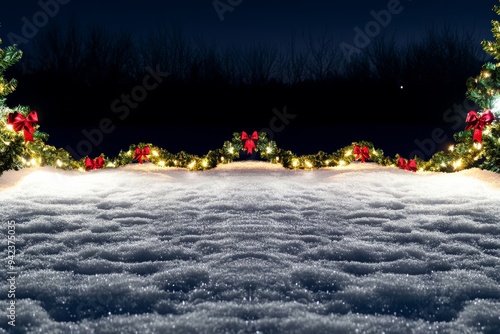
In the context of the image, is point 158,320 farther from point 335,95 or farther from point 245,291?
point 335,95

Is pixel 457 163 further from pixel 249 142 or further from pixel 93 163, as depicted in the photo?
pixel 93 163

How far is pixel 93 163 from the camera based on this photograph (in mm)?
7492

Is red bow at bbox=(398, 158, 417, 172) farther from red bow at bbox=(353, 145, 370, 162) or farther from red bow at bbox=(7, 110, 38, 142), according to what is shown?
red bow at bbox=(7, 110, 38, 142)

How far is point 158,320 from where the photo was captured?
8.42ft

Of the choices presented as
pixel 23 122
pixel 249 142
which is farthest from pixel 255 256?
pixel 249 142

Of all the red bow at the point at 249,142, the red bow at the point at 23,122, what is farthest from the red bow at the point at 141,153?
the red bow at the point at 23,122

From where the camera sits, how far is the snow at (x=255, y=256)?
2.61 m

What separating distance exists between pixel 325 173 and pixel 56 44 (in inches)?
620

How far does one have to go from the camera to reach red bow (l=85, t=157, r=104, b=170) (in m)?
7.43

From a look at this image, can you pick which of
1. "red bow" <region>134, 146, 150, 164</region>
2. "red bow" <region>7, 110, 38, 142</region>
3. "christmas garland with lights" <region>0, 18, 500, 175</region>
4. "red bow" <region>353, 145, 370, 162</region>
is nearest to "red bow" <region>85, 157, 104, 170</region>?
"christmas garland with lights" <region>0, 18, 500, 175</region>

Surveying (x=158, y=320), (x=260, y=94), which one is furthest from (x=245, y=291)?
(x=260, y=94)

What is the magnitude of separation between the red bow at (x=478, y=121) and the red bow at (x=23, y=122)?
497 cm

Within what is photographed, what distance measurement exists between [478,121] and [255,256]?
3.76 meters

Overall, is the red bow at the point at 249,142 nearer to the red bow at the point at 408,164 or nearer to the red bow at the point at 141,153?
the red bow at the point at 141,153
